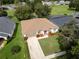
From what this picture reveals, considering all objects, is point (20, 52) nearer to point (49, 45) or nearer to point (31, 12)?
point (49, 45)

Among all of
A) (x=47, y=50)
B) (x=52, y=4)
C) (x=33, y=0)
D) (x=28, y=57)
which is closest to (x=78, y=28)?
(x=47, y=50)

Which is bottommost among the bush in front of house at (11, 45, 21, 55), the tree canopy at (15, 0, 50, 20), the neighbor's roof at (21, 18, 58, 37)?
the tree canopy at (15, 0, 50, 20)

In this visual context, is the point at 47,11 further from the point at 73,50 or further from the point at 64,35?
the point at 73,50

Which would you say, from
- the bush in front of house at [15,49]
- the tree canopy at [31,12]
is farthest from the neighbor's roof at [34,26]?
the tree canopy at [31,12]

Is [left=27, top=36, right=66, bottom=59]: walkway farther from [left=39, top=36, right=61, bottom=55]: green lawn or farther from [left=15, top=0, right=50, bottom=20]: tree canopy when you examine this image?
[left=15, top=0, right=50, bottom=20]: tree canopy

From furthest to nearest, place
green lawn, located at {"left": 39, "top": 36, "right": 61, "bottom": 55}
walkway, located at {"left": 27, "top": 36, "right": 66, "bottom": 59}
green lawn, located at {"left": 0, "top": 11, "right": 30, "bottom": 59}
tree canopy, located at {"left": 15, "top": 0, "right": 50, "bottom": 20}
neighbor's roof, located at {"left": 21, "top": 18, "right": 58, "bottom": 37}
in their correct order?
tree canopy, located at {"left": 15, "top": 0, "right": 50, "bottom": 20}
neighbor's roof, located at {"left": 21, "top": 18, "right": 58, "bottom": 37}
green lawn, located at {"left": 39, "top": 36, "right": 61, "bottom": 55}
walkway, located at {"left": 27, "top": 36, "right": 66, "bottom": 59}
green lawn, located at {"left": 0, "top": 11, "right": 30, "bottom": 59}

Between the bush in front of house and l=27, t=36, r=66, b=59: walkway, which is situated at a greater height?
the bush in front of house

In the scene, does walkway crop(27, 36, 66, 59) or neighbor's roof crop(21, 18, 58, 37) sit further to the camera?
neighbor's roof crop(21, 18, 58, 37)

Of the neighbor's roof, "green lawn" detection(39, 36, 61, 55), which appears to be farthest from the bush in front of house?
the neighbor's roof

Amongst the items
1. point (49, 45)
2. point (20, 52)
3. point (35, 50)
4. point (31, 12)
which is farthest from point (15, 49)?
point (31, 12)
